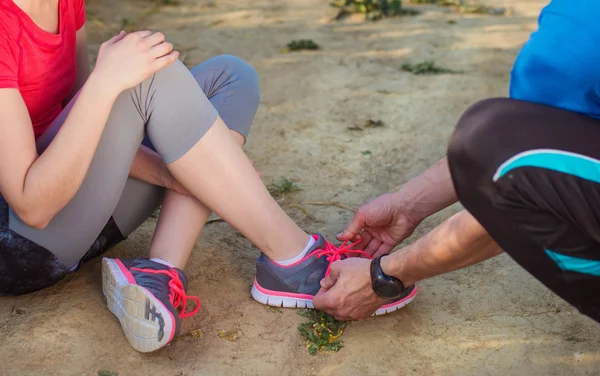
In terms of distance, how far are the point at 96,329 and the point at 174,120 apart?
60cm

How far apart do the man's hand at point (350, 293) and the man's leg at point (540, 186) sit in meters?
0.52

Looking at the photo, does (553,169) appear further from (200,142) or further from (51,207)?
(51,207)

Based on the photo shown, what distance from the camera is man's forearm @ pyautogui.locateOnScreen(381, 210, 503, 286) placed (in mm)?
1606

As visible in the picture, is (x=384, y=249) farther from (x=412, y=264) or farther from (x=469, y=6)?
(x=469, y=6)

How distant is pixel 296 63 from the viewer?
4168 mm

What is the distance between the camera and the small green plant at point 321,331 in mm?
1991

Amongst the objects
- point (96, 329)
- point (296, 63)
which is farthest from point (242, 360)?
point (296, 63)

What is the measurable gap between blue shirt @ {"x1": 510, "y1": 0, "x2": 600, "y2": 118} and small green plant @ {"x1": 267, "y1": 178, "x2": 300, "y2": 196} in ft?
4.60

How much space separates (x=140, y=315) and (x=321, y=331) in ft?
1.68

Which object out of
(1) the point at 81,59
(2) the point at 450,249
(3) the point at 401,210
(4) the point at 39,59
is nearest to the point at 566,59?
(2) the point at 450,249

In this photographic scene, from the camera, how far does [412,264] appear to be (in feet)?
5.91

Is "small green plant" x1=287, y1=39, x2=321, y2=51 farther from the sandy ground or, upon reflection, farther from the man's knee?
the man's knee

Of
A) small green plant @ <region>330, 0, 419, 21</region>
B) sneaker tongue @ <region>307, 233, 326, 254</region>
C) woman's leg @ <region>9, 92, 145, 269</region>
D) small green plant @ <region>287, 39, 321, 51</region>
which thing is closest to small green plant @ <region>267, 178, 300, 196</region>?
sneaker tongue @ <region>307, 233, 326, 254</region>

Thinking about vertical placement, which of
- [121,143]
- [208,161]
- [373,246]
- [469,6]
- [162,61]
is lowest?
[469,6]
